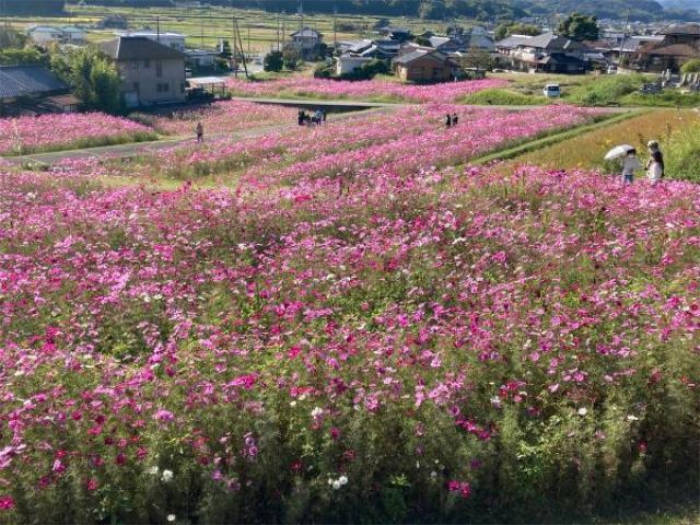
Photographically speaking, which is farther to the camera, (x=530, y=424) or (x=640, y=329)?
(x=640, y=329)

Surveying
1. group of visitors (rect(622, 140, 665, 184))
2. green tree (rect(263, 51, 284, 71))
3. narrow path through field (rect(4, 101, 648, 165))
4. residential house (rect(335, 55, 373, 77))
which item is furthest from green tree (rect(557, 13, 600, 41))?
group of visitors (rect(622, 140, 665, 184))

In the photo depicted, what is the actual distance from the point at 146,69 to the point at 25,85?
9.35 metres

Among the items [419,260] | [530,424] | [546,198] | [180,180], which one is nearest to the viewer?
[530,424]

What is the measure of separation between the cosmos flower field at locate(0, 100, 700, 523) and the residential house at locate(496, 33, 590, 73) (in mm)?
65646

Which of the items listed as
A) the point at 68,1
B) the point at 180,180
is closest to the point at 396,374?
the point at 180,180

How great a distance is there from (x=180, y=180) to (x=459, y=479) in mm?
18284

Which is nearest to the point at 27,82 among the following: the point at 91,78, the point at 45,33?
the point at 91,78

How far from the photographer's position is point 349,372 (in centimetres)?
672

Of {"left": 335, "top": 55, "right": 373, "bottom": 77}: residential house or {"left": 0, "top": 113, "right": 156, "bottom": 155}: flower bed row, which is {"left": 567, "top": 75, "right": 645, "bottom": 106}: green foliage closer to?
{"left": 335, "top": 55, "right": 373, "bottom": 77}: residential house

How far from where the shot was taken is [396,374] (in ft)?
22.3

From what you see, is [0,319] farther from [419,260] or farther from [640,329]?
[640,329]

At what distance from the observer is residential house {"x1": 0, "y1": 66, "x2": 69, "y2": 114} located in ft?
139

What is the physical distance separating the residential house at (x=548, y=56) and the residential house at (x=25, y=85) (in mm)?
47803

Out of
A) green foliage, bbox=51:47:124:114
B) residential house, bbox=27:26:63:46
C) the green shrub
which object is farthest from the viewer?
residential house, bbox=27:26:63:46
